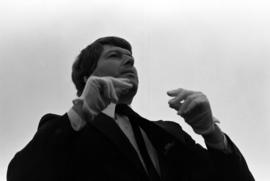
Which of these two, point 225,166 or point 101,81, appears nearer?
point 101,81

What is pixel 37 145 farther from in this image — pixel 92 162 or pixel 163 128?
pixel 163 128

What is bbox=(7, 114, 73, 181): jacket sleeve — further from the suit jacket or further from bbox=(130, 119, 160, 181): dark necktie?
bbox=(130, 119, 160, 181): dark necktie

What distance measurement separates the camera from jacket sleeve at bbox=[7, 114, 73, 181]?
4.29 meters

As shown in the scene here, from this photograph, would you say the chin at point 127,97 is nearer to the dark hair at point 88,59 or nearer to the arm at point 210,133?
the dark hair at point 88,59

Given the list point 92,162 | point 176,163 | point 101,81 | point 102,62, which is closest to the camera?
point 101,81

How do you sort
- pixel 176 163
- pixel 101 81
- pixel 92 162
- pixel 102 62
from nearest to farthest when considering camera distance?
→ pixel 101 81 → pixel 92 162 → pixel 176 163 → pixel 102 62

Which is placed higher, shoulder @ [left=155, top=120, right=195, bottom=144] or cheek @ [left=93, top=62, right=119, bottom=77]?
cheek @ [left=93, top=62, right=119, bottom=77]

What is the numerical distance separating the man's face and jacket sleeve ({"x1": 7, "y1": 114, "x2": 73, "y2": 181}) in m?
0.91

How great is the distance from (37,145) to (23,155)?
144mm

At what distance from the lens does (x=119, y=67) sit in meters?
5.23

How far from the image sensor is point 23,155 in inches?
174

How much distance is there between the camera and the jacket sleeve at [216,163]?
4629 millimetres

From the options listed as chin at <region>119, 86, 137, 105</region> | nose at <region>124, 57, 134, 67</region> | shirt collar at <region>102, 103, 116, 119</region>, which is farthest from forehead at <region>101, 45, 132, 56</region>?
shirt collar at <region>102, 103, 116, 119</region>

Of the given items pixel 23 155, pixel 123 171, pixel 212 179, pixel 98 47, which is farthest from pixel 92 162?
pixel 98 47
